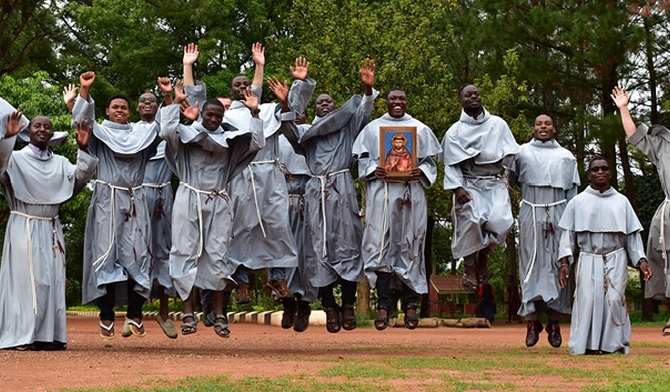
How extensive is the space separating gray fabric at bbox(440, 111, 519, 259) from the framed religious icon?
22.7 inches

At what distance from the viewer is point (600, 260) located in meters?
14.1

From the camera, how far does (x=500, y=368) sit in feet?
37.7

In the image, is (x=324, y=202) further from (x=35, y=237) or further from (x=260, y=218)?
(x=35, y=237)

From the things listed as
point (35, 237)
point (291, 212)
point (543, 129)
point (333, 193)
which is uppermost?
point (543, 129)

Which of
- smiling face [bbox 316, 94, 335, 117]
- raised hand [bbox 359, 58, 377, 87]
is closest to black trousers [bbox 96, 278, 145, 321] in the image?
smiling face [bbox 316, 94, 335, 117]

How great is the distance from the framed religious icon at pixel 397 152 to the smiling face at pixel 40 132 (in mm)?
3965

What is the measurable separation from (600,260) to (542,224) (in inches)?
38.7

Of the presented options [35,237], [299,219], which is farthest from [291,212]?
[35,237]

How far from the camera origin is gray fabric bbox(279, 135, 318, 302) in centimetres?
1460

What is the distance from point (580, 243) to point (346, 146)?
123 inches

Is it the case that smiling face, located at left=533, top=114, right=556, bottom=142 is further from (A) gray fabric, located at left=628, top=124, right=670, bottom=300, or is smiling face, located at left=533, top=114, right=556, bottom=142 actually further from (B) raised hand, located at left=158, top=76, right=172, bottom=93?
(B) raised hand, located at left=158, top=76, right=172, bottom=93

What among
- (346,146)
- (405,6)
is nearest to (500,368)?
(346,146)

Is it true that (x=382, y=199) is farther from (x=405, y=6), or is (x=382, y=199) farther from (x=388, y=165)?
(x=405, y=6)

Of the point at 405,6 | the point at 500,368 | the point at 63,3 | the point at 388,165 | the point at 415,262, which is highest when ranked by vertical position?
the point at 63,3
